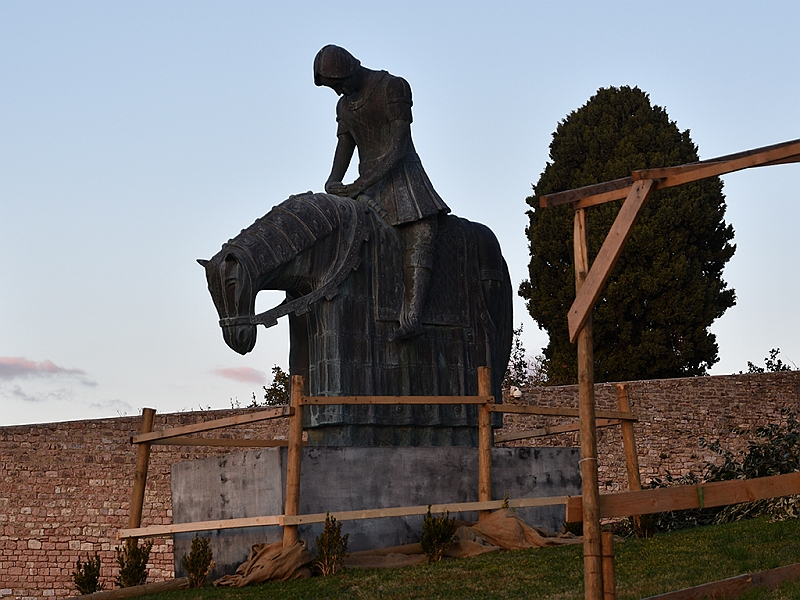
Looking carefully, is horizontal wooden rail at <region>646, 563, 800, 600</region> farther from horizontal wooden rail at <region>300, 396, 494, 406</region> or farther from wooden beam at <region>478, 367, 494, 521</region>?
horizontal wooden rail at <region>300, 396, 494, 406</region>

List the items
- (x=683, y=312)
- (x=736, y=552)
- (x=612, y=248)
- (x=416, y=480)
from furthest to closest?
(x=683, y=312) < (x=416, y=480) < (x=736, y=552) < (x=612, y=248)

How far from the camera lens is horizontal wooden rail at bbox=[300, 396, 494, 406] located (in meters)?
8.59

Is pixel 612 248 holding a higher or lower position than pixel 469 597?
higher

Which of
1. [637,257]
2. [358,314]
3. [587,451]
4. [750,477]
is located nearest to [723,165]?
[587,451]

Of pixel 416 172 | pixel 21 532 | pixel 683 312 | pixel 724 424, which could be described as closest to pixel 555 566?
pixel 416 172

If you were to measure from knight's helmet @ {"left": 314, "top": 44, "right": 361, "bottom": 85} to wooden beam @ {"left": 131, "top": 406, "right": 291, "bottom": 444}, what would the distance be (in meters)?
3.00

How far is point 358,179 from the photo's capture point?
10.2 meters

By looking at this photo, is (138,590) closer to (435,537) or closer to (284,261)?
(435,537)

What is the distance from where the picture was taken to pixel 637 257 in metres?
20.8

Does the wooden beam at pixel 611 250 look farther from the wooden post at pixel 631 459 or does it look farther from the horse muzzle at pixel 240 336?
the wooden post at pixel 631 459

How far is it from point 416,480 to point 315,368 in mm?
1249

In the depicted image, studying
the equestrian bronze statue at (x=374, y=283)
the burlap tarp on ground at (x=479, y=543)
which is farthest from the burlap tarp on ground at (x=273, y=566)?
the equestrian bronze statue at (x=374, y=283)

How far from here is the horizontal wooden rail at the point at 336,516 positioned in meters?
8.23

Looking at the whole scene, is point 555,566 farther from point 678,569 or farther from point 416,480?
point 416,480
